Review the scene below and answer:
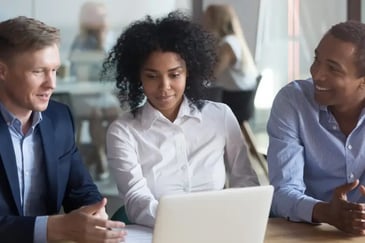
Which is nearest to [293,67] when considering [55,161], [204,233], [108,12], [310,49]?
[310,49]

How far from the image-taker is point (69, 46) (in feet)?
16.9

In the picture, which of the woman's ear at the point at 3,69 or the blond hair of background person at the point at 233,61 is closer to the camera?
the woman's ear at the point at 3,69

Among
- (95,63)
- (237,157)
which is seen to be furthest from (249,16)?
(237,157)

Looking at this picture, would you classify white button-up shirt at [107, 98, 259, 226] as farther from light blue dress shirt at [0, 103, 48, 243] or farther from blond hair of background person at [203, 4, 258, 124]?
blond hair of background person at [203, 4, 258, 124]

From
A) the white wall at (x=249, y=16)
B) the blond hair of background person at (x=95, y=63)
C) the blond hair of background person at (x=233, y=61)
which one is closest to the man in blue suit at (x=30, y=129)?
the blond hair of background person at (x=233, y=61)

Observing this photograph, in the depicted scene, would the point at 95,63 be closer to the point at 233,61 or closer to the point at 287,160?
the point at 233,61

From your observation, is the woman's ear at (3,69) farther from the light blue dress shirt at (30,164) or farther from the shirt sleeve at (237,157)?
the shirt sleeve at (237,157)

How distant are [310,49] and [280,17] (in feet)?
1.10

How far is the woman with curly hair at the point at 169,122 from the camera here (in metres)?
2.31

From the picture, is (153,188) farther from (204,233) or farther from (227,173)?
(204,233)

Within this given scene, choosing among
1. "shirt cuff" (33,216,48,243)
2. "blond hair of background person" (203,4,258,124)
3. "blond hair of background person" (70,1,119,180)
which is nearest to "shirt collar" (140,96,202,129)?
"shirt cuff" (33,216,48,243)

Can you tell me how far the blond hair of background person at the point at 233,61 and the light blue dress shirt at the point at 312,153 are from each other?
2611 millimetres

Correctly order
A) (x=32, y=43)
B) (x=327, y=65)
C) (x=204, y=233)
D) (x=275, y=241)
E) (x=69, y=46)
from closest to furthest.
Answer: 1. (x=204, y=233)
2. (x=275, y=241)
3. (x=32, y=43)
4. (x=327, y=65)
5. (x=69, y=46)

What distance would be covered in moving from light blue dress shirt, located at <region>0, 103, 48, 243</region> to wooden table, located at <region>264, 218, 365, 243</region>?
68 centimetres
